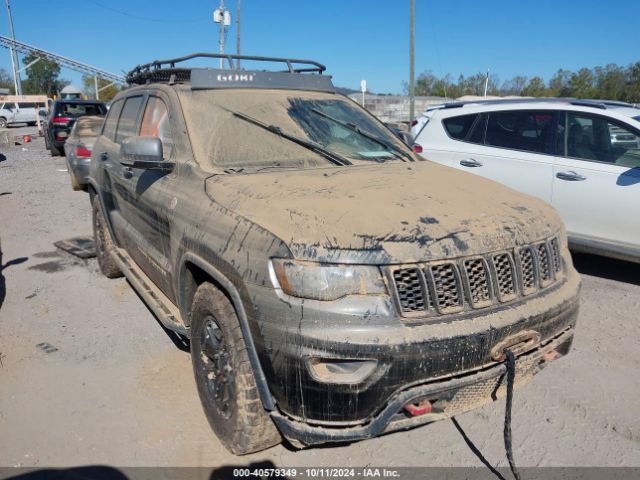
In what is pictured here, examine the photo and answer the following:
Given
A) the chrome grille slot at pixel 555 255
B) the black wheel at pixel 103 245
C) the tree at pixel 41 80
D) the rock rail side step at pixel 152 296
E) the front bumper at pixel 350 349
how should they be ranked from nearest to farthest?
the front bumper at pixel 350 349, the chrome grille slot at pixel 555 255, the rock rail side step at pixel 152 296, the black wheel at pixel 103 245, the tree at pixel 41 80

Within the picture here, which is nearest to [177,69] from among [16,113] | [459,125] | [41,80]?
[459,125]

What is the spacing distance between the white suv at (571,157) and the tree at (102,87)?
62.9m

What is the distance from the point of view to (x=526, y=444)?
2881mm

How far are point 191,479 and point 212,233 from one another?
1243 millimetres

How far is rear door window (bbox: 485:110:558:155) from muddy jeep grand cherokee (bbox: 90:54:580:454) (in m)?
2.80

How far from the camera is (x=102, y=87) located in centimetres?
6669

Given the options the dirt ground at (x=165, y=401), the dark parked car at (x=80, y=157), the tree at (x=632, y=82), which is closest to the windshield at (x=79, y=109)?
the dark parked car at (x=80, y=157)

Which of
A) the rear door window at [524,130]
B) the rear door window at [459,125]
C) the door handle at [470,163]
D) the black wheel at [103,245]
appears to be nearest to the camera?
the black wheel at [103,245]

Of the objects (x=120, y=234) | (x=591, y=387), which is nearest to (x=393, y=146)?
(x=591, y=387)

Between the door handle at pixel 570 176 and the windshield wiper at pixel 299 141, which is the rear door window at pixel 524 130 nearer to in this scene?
the door handle at pixel 570 176

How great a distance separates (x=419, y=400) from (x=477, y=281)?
576 millimetres

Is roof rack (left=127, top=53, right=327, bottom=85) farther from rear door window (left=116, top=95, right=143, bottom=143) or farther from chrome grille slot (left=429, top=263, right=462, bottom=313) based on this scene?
chrome grille slot (left=429, top=263, right=462, bottom=313)

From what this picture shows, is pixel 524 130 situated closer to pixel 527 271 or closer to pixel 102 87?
pixel 527 271

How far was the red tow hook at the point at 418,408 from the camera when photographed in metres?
2.22
